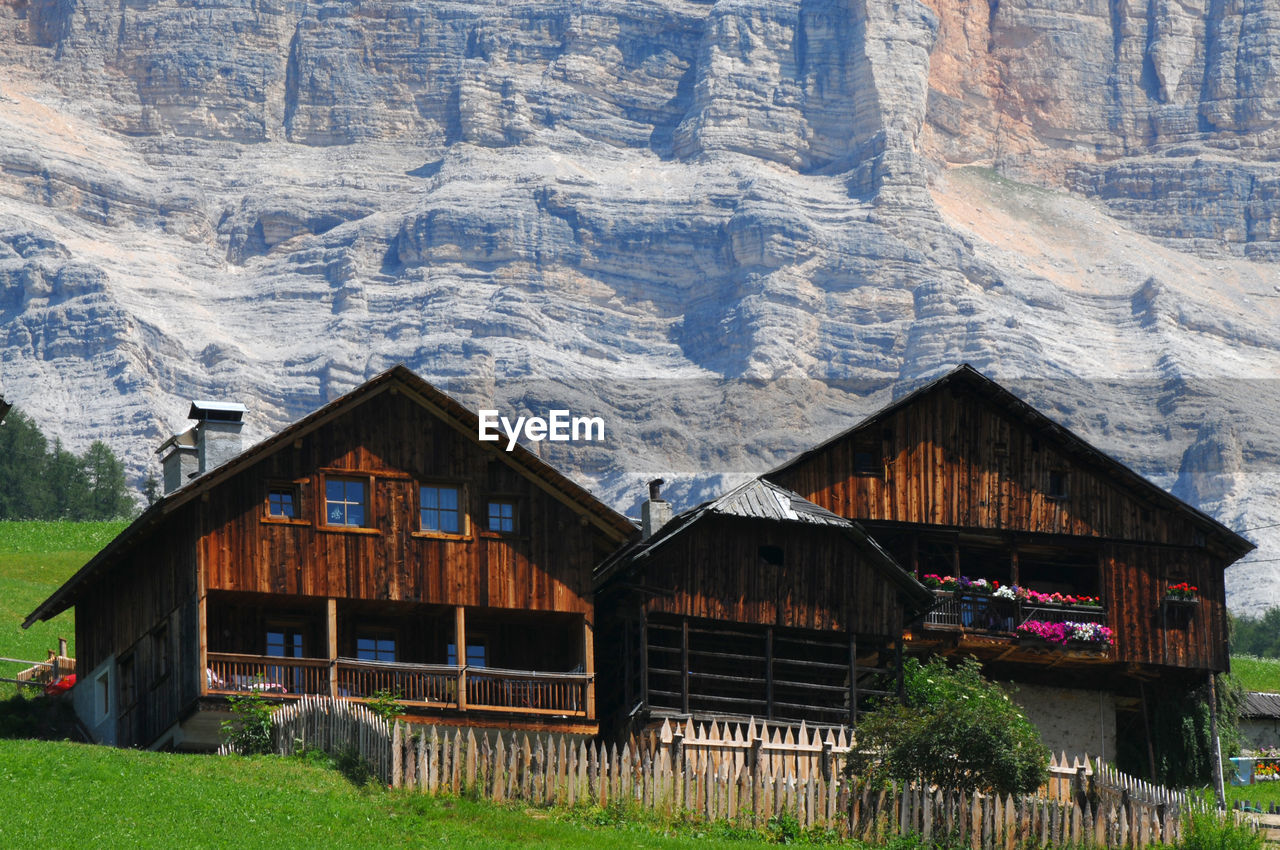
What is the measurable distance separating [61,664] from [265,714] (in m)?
15.5

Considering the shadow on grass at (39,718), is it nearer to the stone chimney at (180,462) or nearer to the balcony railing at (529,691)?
the stone chimney at (180,462)

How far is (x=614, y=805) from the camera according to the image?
33.7 m

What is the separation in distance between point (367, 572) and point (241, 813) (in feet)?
33.3

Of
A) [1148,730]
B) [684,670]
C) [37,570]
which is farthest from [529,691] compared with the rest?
[37,570]

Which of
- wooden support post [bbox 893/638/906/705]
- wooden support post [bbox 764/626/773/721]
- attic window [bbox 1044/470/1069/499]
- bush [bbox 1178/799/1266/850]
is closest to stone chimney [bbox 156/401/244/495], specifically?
wooden support post [bbox 764/626/773/721]

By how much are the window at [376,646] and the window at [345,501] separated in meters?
2.74

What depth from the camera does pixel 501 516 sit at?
42.4 metres

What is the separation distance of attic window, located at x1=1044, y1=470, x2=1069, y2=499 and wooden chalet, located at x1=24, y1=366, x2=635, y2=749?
12567 millimetres

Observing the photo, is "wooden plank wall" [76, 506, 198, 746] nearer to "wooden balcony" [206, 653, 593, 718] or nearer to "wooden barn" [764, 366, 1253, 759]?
"wooden balcony" [206, 653, 593, 718]

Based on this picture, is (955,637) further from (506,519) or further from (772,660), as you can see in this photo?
(506,519)

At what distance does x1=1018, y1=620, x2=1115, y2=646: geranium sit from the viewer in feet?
161

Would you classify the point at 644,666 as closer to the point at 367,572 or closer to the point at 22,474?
the point at 367,572

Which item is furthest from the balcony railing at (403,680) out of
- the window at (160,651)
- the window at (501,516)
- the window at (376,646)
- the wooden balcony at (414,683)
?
the window at (160,651)

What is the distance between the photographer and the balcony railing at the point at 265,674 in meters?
39.3
